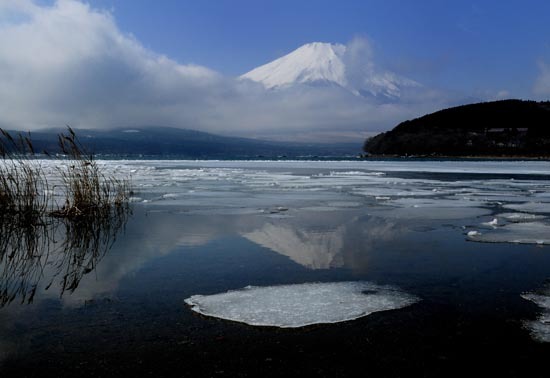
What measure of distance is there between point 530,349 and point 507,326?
1.36 feet

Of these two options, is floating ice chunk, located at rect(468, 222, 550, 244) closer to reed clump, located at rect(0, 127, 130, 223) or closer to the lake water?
the lake water

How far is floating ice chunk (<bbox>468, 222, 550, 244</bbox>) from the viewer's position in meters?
7.24

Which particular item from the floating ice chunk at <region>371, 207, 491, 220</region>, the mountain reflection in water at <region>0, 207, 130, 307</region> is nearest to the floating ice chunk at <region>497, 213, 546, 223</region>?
the floating ice chunk at <region>371, 207, 491, 220</region>

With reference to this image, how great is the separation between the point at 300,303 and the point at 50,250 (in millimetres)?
4323

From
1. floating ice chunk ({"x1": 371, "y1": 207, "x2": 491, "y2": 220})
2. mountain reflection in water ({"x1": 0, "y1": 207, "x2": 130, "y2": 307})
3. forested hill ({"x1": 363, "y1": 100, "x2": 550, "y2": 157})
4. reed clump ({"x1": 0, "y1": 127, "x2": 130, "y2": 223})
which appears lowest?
mountain reflection in water ({"x1": 0, "y1": 207, "x2": 130, "y2": 307})

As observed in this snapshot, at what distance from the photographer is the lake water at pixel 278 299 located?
3.09m

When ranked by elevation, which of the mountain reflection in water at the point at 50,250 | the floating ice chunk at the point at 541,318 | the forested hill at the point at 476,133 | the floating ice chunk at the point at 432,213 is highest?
the forested hill at the point at 476,133

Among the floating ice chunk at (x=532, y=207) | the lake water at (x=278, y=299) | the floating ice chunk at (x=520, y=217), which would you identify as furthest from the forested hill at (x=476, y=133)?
the lake water at (x=278, y=299)

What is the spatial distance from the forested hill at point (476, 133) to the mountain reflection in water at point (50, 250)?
103 metres

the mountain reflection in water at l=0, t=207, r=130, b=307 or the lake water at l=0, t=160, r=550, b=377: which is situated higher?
the lake water at l=0, t=160, r=550, b=377

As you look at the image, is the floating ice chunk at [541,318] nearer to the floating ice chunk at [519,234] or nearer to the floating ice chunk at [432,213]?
the floating ice chunk at [519,234]

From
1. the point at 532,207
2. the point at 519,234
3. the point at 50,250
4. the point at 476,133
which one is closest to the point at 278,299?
the point at 50,250

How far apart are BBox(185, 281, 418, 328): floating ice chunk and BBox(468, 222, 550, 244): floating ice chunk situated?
11.3 ft

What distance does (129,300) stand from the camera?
Result: 14.3ft
